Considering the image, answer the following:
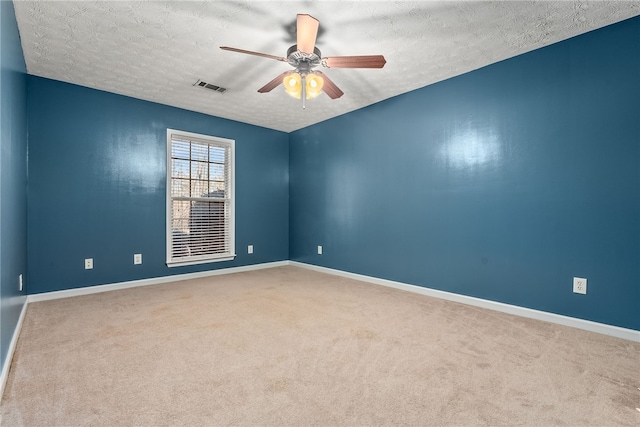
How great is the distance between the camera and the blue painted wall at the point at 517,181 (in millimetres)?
2451

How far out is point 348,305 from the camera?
321cm

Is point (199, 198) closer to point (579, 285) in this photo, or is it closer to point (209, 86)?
point (209, 86)

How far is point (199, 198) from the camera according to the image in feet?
15.2

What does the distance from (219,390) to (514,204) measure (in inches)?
117

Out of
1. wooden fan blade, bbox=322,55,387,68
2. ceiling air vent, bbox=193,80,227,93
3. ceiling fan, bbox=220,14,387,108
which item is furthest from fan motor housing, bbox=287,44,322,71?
ceiling air vent, bbox=193,80,227,93

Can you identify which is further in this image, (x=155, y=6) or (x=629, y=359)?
(x=155, y=6)

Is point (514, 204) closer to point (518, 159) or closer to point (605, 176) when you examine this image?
point (518, 159)

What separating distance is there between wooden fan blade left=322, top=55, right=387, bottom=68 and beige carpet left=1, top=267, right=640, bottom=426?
6.97 feet

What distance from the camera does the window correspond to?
4402 mm

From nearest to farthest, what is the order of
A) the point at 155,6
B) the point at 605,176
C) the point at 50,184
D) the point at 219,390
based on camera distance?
the point at 219,390
the point at 155,6
the point at 605,176
the point at 50,184

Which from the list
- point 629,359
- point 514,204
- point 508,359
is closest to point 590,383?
point 508,359

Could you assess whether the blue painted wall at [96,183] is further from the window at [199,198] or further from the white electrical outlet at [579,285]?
the white electrical outlet at [579,285]

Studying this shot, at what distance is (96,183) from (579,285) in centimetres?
523

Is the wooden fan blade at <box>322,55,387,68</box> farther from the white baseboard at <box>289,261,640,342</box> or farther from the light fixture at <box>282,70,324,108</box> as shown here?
the white baseboard at <box>289,261,640,342</box>
